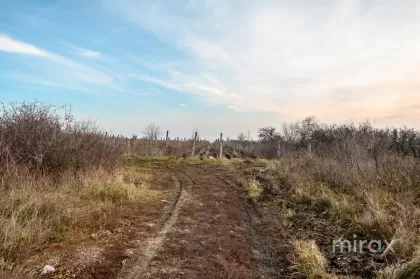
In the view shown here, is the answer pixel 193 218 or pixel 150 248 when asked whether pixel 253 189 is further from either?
pixel 150 248

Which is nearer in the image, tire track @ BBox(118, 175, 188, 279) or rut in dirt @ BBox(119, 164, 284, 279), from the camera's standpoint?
tire track @ BBox(118, 175, 188, 279)

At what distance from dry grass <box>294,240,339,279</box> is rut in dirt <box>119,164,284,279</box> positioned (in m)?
0.35

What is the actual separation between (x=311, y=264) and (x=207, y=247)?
74.3 inches

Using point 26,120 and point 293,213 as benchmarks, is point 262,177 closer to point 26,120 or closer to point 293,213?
point 293,213

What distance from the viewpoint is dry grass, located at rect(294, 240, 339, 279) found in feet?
16.0

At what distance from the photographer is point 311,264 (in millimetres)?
5094

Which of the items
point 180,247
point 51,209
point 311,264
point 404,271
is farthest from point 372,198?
point 51,209

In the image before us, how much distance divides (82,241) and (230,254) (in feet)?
8.70

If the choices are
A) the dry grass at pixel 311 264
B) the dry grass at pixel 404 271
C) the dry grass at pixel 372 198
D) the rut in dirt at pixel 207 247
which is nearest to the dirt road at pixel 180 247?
the rut in dirt at pixel 207 247

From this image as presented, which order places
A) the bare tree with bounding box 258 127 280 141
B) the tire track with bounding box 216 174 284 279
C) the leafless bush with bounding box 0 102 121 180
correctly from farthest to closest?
the bare tree with bounding box 258 127 280 141 → the leafless bush with bounding box 0 102 121 180 → the tire track with bounding box 216 174 284 279

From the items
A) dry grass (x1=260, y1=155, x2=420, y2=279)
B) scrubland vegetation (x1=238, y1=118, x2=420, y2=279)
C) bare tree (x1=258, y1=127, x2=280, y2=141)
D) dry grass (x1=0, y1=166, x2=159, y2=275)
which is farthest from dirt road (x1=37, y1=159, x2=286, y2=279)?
bare tree (x1=258, y1=127, x2=280, y2=141)

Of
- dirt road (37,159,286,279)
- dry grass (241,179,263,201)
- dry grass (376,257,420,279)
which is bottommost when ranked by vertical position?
dirt road (37,159,286,279)

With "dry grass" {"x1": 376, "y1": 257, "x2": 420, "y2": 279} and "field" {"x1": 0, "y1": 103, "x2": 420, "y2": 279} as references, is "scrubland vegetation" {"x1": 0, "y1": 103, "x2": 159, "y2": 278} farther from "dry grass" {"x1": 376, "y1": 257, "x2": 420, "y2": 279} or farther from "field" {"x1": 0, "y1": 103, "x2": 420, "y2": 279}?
"dry grass" {"x1": 376, "y1": 257, "x2": 420, "y2": 279}

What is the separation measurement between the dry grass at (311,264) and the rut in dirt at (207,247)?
A: 35 centimetres
